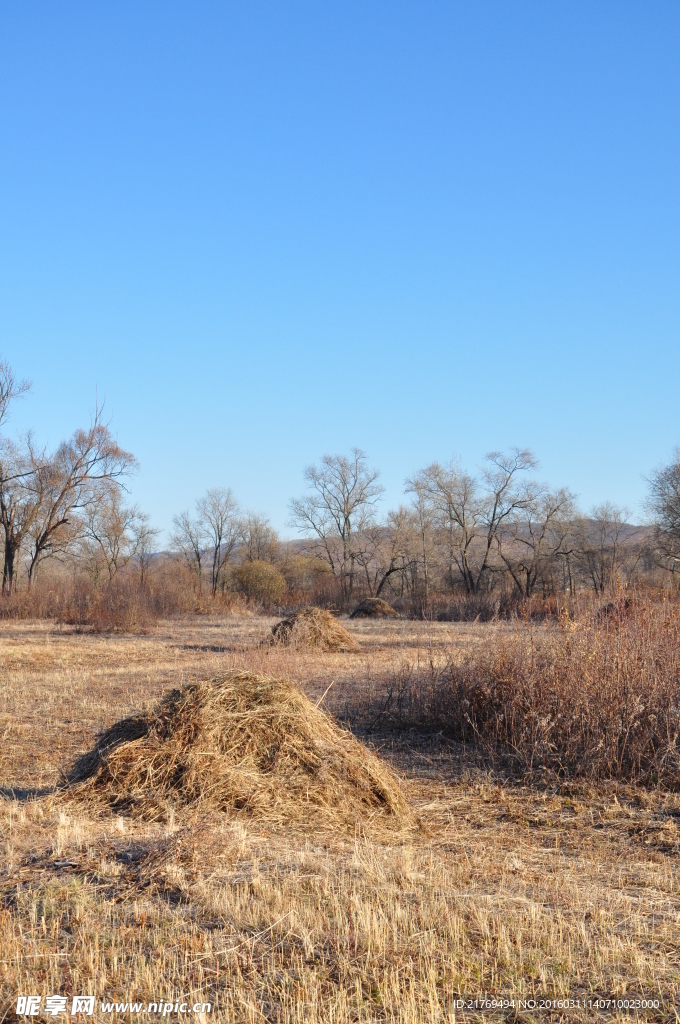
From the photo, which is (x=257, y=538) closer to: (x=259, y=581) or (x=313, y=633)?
(x=259, y=581)

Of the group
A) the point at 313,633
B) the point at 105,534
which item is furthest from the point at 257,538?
the point at 313,633

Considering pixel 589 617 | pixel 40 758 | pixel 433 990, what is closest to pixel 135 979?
pixel 433 990

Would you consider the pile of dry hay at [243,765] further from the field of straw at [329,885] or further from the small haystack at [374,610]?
the small haystack at [374,610]

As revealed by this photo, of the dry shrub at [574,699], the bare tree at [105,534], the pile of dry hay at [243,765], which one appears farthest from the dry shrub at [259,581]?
the pile of dry hay at [243,765]

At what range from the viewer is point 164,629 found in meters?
28.9

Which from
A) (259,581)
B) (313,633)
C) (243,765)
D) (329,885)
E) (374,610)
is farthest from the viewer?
(259,581)

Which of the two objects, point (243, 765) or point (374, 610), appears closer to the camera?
point (243, 765)

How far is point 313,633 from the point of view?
1970cm

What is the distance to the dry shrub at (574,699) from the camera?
8195mm

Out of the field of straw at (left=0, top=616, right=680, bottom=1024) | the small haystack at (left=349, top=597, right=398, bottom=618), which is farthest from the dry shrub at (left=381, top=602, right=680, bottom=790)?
the small haystack at (left=349, top=597, right=398, bottom=618)

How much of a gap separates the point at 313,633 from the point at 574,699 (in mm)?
11461

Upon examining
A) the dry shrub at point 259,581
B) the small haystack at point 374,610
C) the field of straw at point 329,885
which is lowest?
the field of straw at point 329,885

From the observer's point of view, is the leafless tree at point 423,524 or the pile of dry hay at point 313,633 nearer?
the pile of dry hay at point 313,633

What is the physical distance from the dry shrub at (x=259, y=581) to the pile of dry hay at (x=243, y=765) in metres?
42.1
